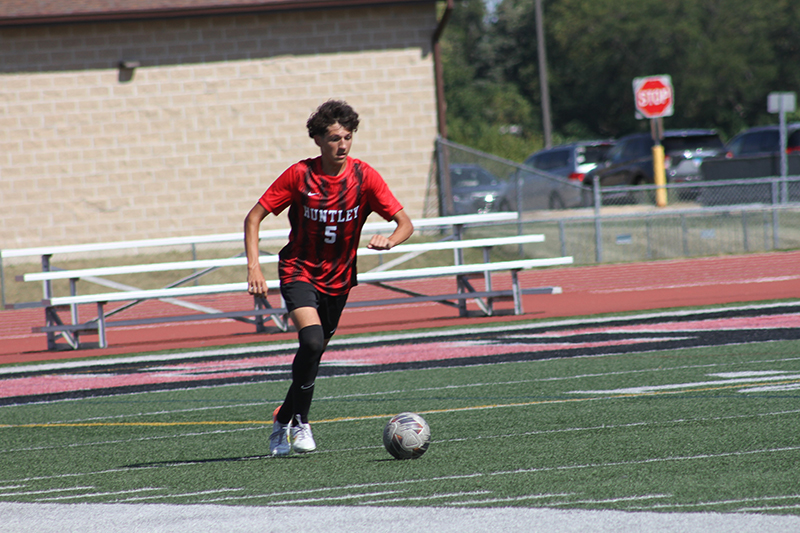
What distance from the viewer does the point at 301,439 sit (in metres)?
5.74

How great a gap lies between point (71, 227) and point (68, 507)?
1877cm

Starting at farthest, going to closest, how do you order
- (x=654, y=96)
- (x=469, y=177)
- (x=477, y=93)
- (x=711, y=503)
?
(x=477, y=93), (x=654, y=96), (x=469, y=177), (x=711, y=503)

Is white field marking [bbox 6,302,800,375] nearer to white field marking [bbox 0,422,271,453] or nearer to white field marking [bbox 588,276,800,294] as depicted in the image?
white field marking [bbox 588,276,800,294]

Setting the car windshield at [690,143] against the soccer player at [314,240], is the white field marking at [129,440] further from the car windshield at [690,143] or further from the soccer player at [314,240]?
the car windshield at [690,143]

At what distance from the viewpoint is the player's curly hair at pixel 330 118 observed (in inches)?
217

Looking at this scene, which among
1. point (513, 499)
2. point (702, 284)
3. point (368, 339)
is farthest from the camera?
point (702, 284)

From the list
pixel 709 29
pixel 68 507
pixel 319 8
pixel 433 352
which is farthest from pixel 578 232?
pixel 709 29

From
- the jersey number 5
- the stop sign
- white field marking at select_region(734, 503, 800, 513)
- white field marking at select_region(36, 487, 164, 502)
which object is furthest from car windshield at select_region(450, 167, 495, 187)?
white field marking at select_region(734, 503, 800, 513)

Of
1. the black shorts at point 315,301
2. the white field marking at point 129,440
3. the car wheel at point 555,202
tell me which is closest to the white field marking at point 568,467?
the black shorts at point 315,301

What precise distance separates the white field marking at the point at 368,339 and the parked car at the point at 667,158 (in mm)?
15043

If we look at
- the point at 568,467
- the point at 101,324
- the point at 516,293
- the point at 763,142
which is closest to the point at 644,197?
the point at 763,142

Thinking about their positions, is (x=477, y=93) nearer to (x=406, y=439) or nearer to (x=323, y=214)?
(x=323, y=214)

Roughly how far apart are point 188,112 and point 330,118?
17.8 metres

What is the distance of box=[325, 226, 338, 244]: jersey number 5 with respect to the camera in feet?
18.7
